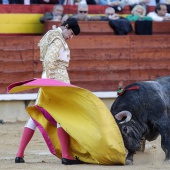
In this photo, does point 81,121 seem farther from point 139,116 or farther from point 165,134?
point 165,134

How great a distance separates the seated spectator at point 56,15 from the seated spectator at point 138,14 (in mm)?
1067

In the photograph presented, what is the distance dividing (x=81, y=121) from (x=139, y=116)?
514mm

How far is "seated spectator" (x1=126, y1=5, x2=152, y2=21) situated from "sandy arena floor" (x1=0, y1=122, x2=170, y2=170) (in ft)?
8.97

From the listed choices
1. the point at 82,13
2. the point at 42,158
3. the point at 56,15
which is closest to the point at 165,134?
the point at 42,158

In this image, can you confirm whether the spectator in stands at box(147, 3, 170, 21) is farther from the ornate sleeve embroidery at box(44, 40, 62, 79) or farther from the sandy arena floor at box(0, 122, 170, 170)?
the ornate sleeve embroidery at box(44, 40, 62, 79)

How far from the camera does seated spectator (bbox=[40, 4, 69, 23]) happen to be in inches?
427

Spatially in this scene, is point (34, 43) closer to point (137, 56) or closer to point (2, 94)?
point (2, 94)

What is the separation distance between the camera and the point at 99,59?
451 inches

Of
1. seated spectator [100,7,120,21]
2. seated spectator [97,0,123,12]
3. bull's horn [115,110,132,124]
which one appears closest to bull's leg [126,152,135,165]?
bull's horn [115,110,132,124]

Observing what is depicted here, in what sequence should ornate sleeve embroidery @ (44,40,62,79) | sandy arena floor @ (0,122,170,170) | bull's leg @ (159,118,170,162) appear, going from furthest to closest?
bull's leg @ (159,118,170,162), ornate sleeve embroidery @ (44,40,62,79), sandy arena floor @ (0,122,170,170)

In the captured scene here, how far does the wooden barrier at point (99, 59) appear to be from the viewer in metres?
11.1

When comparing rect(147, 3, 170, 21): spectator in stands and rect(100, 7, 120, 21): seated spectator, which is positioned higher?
rect(100, 7, 120, 21): seated spectator

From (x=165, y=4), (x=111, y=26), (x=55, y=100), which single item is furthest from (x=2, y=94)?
(x=55, y=100)

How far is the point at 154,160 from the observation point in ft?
Result: 23.4
